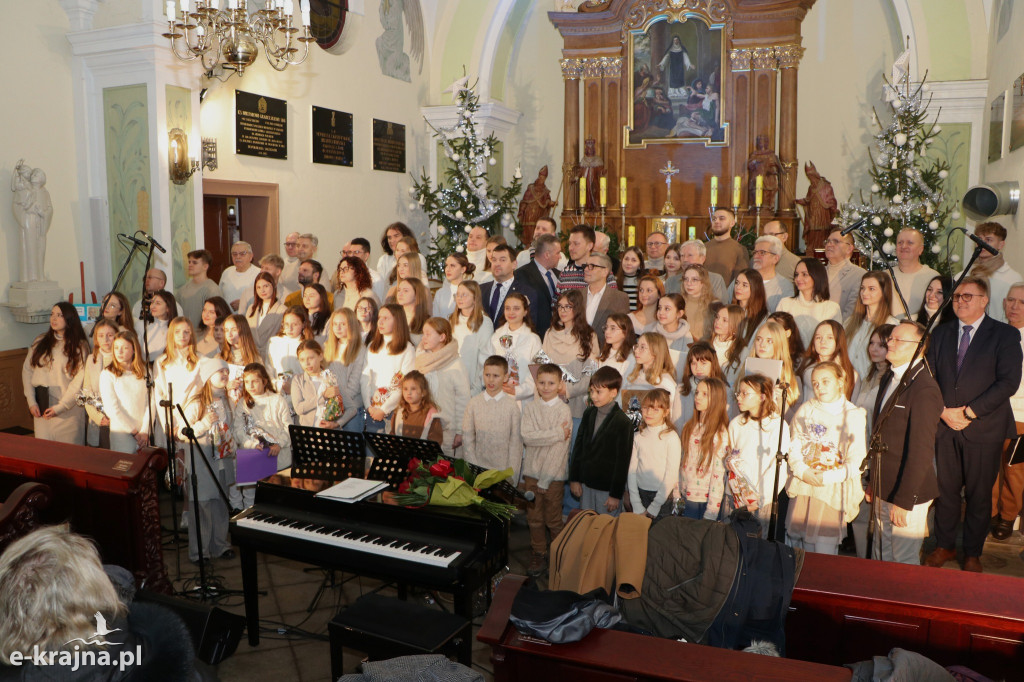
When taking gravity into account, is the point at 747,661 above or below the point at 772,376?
below

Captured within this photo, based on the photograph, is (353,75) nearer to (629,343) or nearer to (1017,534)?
(629,343)

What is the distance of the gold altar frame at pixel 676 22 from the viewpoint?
1231 cm

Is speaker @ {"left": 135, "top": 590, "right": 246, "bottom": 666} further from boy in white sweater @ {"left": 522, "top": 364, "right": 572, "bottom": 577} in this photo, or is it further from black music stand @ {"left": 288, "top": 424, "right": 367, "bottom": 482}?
boy in white sweater @ {"left": 522, "top": 364, "right": 572, "bottom": 577}

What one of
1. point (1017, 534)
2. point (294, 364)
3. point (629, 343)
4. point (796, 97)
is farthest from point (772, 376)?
point (796, 97)

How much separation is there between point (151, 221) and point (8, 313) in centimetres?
154

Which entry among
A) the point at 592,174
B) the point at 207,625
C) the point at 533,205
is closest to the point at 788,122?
the point at 592,174

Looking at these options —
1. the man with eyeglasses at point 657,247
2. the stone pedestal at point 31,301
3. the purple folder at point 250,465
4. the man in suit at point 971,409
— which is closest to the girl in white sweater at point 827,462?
the man in suit at point 971,409

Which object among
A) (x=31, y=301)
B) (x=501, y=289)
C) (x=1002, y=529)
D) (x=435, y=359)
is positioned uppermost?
(x=501, y=289)

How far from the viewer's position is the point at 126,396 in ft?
19.1

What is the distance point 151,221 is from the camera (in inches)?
332

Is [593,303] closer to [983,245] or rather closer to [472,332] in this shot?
[472,332]

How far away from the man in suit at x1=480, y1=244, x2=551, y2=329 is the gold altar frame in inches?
254

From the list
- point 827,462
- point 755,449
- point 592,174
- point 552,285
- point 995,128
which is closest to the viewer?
point 827,462

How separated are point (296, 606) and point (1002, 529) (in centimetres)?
473
